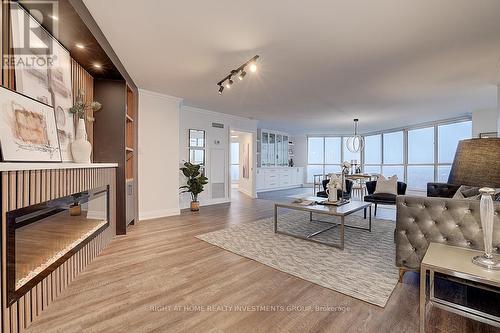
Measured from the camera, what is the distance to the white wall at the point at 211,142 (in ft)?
19.6

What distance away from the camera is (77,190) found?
237cm

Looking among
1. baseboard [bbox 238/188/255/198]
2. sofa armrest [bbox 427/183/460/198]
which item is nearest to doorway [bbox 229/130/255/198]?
baseboard [bbox 238/188/255/198]

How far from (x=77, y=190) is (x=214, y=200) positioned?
4.40 metres

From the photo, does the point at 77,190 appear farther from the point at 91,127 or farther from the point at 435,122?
the point at 435,122

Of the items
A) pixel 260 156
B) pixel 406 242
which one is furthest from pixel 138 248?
pixel 260 156

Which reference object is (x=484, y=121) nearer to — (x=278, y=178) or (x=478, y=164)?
(x=478, y=164)

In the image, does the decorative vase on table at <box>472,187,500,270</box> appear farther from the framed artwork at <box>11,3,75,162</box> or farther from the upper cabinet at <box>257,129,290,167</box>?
the upper cabinet at <box>257,129,290,167</box>

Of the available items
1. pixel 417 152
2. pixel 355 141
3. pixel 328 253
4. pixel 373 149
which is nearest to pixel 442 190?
pixel 328 253

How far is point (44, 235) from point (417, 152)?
984 cm

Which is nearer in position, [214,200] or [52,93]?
[52,93]

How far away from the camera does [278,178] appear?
1016 cm

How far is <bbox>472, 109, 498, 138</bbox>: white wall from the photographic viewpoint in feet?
18.6

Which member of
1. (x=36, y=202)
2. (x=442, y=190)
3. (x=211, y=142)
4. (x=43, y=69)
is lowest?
(x=442, y=190)

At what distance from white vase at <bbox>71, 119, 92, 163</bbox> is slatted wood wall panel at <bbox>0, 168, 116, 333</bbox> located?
18 cm
